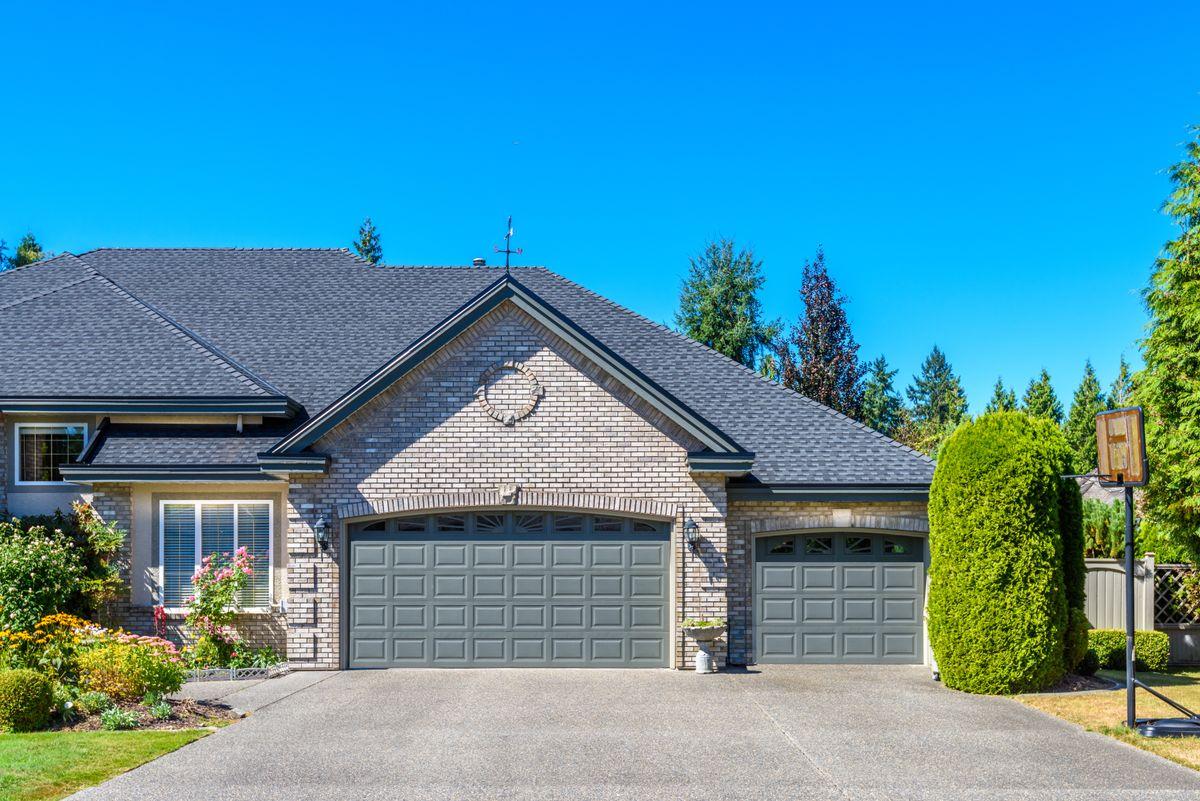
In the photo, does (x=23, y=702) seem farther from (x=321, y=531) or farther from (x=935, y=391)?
(x=935, y=391)

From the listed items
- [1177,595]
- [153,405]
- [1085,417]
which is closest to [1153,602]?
[1177,595]

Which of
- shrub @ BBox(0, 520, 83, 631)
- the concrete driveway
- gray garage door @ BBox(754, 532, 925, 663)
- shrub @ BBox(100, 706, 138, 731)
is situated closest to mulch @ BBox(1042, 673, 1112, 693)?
the concrete driveway

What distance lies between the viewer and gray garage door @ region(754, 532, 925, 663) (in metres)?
16.3

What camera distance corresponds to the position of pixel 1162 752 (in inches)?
406

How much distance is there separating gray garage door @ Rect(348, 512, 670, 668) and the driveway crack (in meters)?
2.21

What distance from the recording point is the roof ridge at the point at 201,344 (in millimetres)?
17438

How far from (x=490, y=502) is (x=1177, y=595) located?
12724mm

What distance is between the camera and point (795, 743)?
10711 mm

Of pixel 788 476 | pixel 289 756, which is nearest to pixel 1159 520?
pixel 788 476

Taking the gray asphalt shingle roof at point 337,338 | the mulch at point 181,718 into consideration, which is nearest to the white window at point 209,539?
the gray asphalt shingle roof at point 337,338

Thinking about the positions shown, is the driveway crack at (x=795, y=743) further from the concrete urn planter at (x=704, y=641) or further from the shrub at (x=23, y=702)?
the shrub at (x=23, y=702)

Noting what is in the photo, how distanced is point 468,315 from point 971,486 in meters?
8.25

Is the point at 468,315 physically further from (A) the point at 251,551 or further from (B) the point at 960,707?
(B) the point at 960,707

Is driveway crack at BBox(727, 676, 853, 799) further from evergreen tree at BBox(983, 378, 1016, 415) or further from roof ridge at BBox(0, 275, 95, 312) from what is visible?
evergreen tree at BBox(983, 378, 1016, 415)
